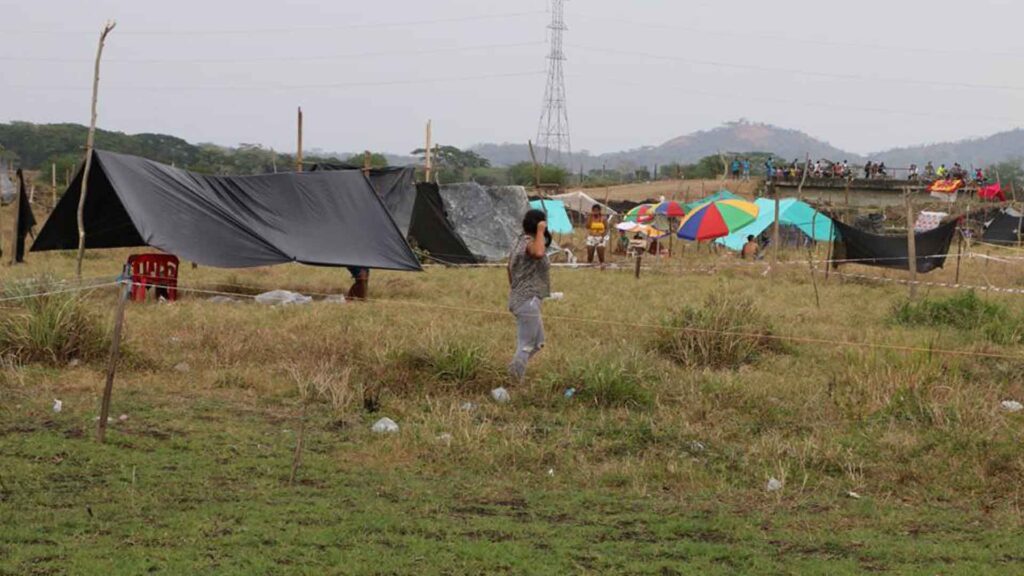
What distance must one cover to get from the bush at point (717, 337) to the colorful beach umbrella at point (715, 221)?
10518mm

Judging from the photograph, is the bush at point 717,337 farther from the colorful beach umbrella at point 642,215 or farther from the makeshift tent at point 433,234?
the colorful beach umbrella at point 642,215

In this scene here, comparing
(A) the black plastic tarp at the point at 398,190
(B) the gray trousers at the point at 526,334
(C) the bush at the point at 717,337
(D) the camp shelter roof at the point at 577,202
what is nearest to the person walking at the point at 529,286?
(B) the gray trousers at the point at 526,334

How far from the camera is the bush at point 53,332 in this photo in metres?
7.86

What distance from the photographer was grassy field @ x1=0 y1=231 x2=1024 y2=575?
14.5 ft

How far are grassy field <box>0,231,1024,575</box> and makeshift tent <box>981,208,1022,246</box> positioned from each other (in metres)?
16.5

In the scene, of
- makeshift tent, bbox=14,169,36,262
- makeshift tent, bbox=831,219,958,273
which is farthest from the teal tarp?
makeshift tent, bbox=14,169,36,262

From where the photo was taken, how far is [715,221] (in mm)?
19688

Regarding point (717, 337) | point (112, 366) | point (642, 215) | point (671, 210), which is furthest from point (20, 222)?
point (642, 215)

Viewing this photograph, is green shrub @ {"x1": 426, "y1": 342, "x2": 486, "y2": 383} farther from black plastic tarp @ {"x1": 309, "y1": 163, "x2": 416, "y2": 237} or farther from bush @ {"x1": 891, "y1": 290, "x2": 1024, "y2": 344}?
black plastic tarp @ {"x1": 309, "y1": 163, "x2": 416, "y2": 237}

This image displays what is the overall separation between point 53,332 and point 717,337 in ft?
17.5

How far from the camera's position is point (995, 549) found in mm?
4637

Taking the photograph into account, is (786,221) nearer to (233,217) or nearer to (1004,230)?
(1004,230)

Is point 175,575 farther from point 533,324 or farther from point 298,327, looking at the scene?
point 298,327

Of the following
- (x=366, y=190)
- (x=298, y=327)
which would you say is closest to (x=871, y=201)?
(x=366, y=190)
